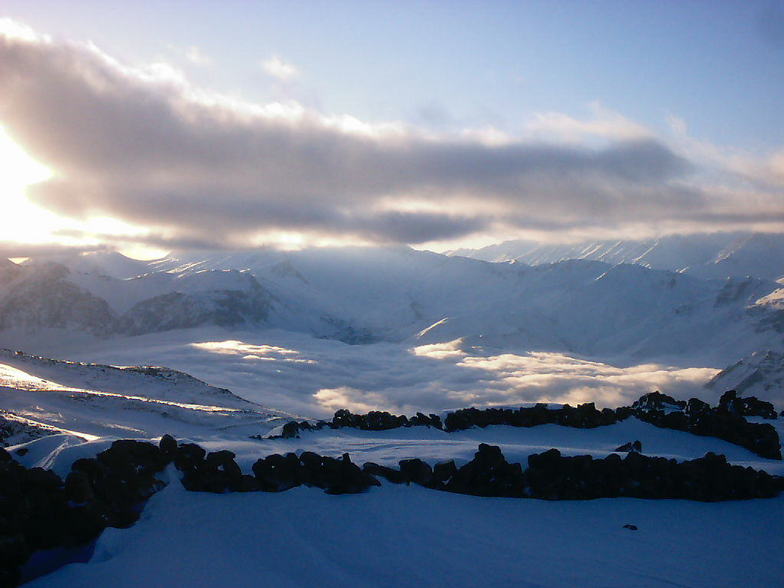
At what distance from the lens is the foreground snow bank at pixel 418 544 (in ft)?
29.9

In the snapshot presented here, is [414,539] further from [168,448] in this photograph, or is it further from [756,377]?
[756,377]

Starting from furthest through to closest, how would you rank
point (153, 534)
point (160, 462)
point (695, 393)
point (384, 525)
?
point (695, 393) < point (160, 462) < point (384, 525) < point (153, 534)

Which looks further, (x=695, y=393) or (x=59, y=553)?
(x=695, y=393)

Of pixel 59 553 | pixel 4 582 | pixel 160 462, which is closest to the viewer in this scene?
pixel 4 582

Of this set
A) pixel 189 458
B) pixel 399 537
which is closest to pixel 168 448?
pixel 189 458

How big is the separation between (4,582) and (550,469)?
9567 millimetres

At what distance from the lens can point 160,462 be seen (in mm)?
11492

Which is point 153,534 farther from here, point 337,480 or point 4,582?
point 337,480

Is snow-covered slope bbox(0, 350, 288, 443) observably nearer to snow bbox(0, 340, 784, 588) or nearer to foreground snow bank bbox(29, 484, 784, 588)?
snow bbox(0, 340, 784, 588)

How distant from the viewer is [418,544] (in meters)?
10.2

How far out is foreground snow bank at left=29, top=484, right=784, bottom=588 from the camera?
9.12 m

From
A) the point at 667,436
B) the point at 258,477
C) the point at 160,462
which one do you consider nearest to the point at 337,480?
the point at 258,477

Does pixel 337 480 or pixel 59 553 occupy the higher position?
pixel 337 480

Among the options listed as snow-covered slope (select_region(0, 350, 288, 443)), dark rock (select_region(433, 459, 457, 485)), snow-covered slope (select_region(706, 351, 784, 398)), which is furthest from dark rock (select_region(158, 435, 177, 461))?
snow-covered slope (select_region(706, 351, 784, 398))
